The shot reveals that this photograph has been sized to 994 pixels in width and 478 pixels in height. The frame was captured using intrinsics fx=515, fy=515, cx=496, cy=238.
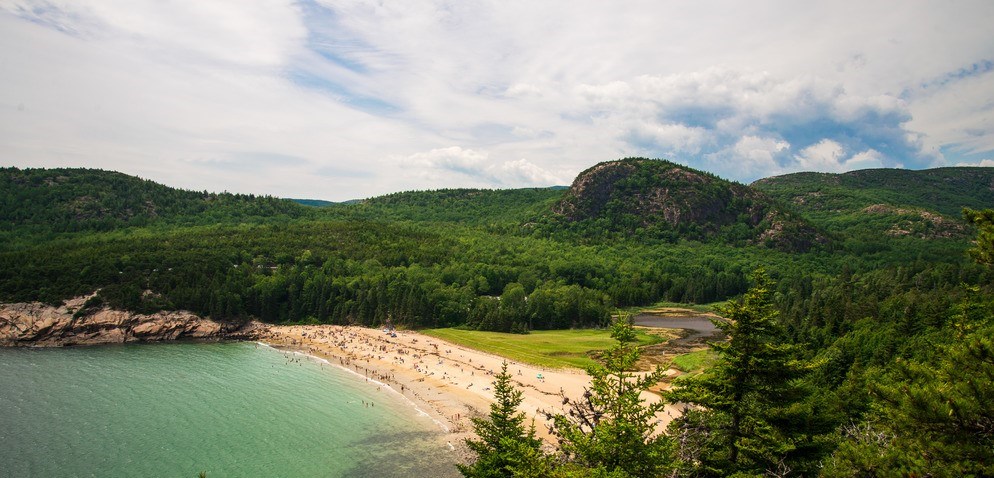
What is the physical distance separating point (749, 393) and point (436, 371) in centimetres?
6290

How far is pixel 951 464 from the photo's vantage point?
10.1 m

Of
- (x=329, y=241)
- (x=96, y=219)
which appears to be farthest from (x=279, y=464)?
(x=96, y=219)

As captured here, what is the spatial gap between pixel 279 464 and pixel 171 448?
11576mm

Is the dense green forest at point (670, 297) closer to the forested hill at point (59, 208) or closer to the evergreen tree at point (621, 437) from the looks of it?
the evergreen tree at point (621, 437)

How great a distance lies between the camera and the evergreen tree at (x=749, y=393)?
15.9 metres

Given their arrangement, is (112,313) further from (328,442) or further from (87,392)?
(328,442)

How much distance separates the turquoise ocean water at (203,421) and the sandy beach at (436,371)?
295 cm

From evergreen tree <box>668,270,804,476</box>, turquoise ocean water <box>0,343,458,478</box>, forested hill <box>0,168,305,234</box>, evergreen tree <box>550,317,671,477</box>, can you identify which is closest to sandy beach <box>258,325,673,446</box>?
turquoise ocean water <box>0,343,458,478</box>

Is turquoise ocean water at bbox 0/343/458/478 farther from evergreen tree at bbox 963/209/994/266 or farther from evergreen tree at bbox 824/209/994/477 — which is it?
evergreen tree at bbox 963/209/994/266

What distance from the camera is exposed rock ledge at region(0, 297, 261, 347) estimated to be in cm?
8925

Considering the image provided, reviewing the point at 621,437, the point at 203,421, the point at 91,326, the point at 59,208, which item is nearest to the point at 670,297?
the point at 203,421

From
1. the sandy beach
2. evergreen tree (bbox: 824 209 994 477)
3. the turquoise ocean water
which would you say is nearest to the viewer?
evergreen tree (bbox: 824 209 994 477)

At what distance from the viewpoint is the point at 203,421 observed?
179 feet

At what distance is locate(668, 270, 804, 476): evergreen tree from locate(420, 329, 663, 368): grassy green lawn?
192 ft
